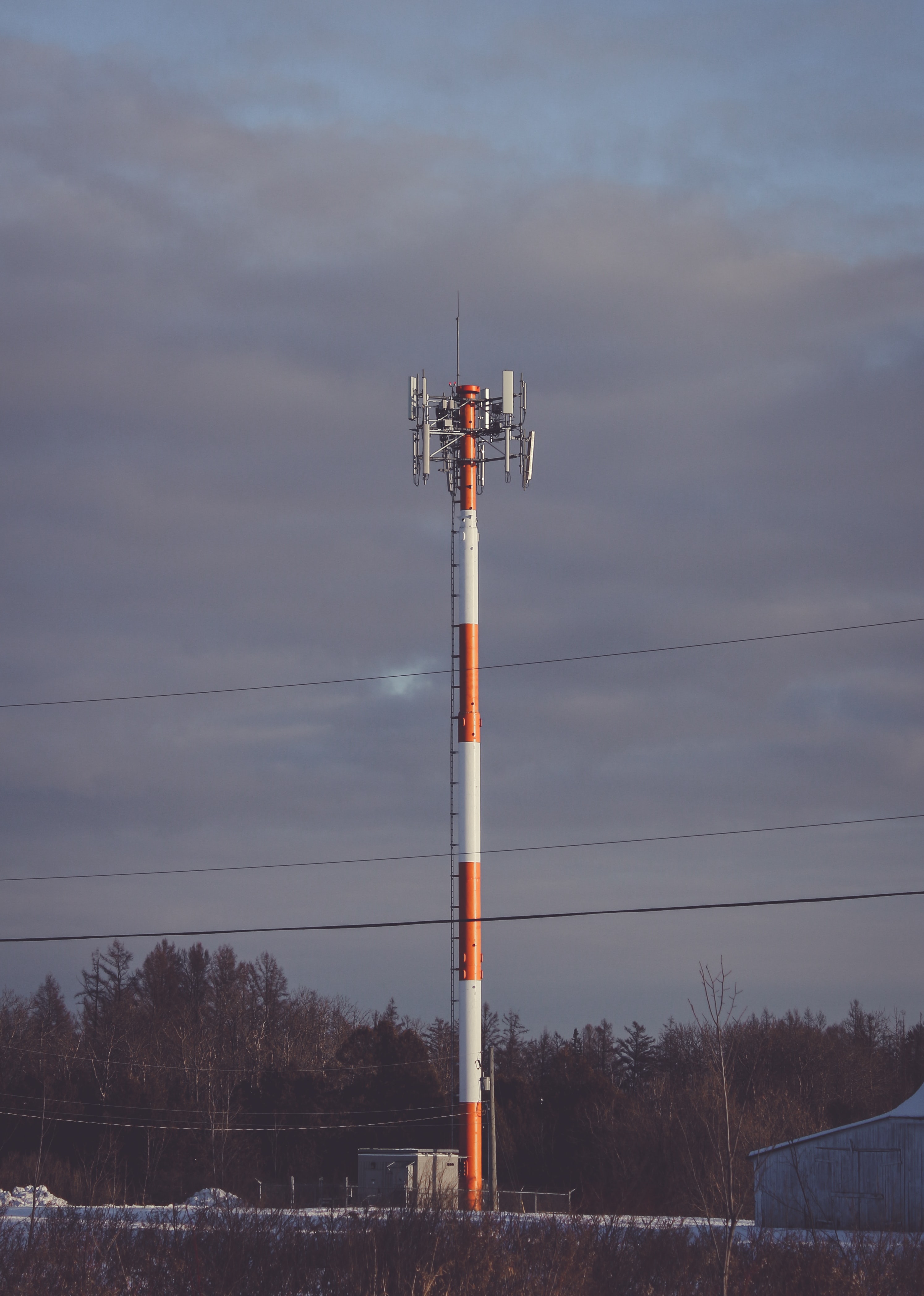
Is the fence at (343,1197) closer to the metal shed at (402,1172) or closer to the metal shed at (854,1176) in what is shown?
the metal shed at (402,1172)

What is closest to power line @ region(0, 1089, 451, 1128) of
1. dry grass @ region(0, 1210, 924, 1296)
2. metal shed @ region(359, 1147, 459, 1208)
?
metal shed @ region(359, 1147, 459, 1208)

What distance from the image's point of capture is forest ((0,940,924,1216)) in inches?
2520

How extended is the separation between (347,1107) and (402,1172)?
23819 millimetres

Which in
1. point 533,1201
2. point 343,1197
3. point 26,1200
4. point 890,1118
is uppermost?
point 890,1118

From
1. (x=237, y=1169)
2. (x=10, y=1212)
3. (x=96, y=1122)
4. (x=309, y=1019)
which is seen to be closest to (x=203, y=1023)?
(x=309, y=1019)

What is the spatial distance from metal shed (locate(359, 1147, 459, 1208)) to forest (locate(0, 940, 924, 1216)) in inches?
222

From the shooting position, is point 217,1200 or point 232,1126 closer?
point 217,1200

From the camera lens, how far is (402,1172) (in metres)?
49.3

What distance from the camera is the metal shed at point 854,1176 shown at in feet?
131

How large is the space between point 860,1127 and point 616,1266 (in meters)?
18.1

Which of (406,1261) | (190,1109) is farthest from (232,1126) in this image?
(406,1261)

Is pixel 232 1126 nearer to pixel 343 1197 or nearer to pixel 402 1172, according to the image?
pixel 343 1197

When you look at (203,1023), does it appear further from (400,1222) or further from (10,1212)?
(400,1222)

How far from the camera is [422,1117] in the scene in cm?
7025
